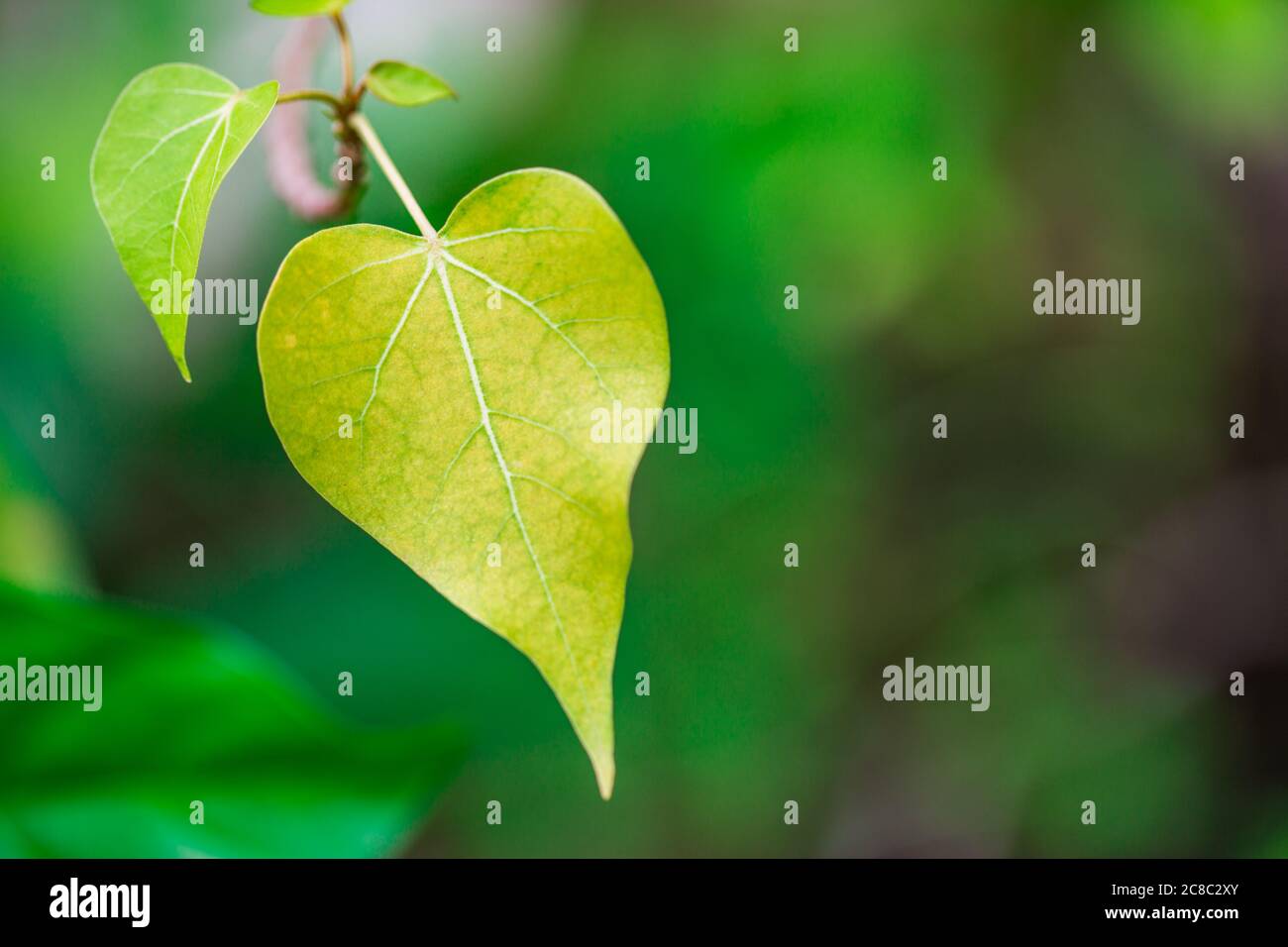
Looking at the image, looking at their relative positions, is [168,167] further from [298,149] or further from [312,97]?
[298,149]

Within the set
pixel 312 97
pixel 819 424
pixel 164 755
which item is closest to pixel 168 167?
pixel 312 97

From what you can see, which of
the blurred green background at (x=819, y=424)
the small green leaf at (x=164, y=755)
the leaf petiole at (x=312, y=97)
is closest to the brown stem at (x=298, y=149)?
the leaf petiole at (x=312, y=97)

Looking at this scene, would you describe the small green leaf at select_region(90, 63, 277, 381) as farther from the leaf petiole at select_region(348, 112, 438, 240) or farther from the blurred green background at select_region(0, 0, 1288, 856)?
the blurred green background at select_region(0, 0, 1288, 856)

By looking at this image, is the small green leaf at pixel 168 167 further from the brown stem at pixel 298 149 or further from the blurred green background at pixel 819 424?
the blurred green background at pixel 819 424

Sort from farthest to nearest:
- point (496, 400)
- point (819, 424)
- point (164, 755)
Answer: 1. point (819, 424)
2. point (164, 755)
3. point (496, 400)

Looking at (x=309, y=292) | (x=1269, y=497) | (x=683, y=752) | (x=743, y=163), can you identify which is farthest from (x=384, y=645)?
(x=1269, y=497)

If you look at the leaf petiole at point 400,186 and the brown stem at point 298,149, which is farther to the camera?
the brown stem at point 298,149
